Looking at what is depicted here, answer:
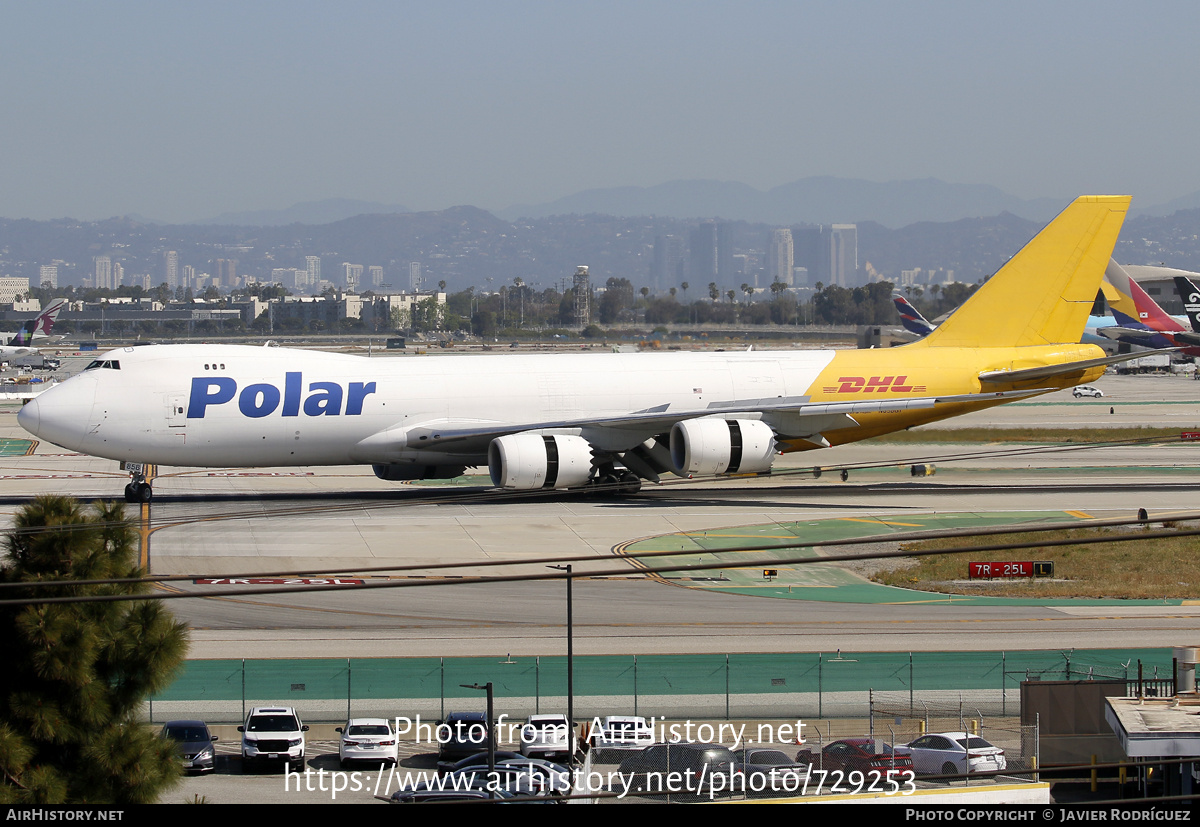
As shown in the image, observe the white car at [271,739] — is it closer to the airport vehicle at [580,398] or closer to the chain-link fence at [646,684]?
the chain-link fence at [646,684]

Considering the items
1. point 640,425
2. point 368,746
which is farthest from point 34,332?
point 368,746

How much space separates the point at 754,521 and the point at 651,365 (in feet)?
21.6

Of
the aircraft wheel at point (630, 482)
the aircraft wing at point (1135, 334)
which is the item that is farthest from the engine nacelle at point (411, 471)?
the aircraft wing at point (1135, 334)

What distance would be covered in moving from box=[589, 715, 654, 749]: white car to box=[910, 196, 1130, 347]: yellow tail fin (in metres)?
26.2

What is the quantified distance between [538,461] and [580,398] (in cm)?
349

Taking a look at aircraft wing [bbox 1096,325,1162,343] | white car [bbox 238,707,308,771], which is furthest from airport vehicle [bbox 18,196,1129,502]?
aircraft wing [bbox 1096,325,1162,343]

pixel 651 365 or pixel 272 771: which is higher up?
pixel 651 365

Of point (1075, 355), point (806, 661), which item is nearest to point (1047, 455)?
point (1075, 355)

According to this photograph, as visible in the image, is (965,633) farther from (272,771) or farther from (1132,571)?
(272,771)

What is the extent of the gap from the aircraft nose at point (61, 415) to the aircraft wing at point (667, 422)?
7.71m

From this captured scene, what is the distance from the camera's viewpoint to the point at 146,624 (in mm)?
12492

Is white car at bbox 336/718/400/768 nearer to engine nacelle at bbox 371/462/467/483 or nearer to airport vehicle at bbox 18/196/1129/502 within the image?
airport vehicle at bbox 18/196/1129/502

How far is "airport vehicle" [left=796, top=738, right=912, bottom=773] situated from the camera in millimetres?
16156

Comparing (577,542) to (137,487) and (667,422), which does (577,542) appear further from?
(137,487)
